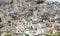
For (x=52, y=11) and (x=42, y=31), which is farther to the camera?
(x=52, y=11)

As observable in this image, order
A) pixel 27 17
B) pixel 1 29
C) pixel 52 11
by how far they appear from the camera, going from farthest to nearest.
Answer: pixel 52 11, pixel 27 17, pixel 1 29

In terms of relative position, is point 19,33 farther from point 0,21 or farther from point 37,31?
point 0,21

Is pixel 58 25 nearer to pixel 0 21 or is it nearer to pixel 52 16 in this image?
pixel 52 16

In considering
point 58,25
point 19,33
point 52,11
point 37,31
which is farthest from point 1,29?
point 52,11

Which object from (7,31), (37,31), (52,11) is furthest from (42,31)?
(52,11)

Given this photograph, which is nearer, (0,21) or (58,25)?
(58,25)

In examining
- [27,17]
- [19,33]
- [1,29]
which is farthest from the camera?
[27,17]

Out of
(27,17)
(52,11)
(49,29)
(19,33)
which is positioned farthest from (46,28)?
(52,11)

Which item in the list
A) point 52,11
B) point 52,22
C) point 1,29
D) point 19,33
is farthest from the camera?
point 52,11

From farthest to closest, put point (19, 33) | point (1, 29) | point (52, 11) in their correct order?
point (52, 11) → point (1, 29) → point (19, 33)
